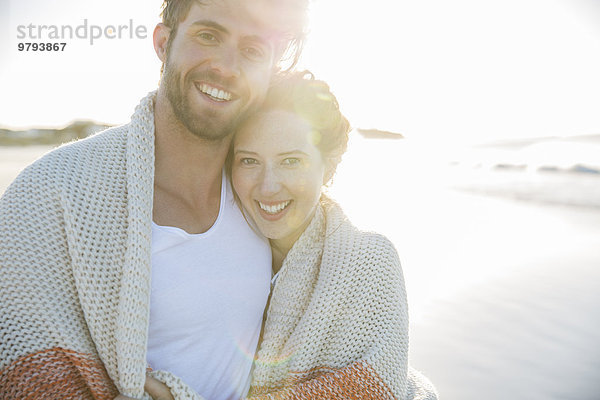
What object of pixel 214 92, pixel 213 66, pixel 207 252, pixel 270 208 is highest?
pixel 213 66

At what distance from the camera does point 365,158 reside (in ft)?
50.9

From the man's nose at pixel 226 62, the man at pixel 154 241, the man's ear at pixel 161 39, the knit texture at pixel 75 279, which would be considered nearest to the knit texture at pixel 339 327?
the man at pixel 154 241

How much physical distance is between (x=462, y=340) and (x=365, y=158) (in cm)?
1202

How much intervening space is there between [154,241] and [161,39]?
1.08 m

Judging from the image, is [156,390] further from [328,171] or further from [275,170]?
[328,171]

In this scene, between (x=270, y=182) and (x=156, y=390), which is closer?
(x=156, y=390)

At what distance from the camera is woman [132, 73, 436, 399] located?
6.26 feet

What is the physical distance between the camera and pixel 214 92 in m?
2.08

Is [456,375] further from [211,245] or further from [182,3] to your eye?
[182,3]

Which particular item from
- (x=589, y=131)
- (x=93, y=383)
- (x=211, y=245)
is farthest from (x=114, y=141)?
(x=589, y=131)

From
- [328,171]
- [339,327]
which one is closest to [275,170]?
[328,171]

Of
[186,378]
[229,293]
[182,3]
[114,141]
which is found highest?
[182,3]

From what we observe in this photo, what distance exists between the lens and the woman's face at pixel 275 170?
7.08ft

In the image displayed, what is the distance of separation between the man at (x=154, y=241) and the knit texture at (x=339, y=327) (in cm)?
12
